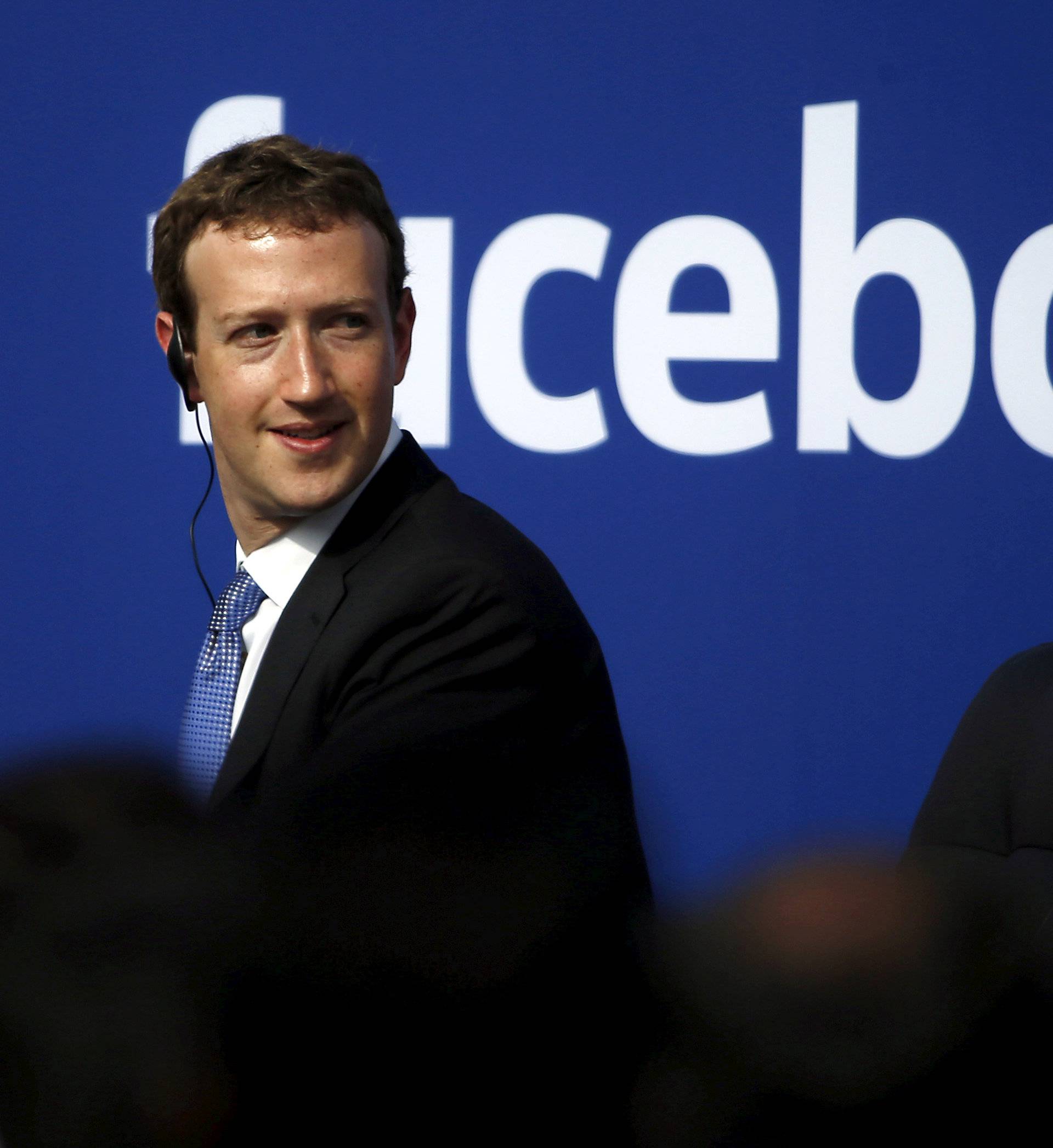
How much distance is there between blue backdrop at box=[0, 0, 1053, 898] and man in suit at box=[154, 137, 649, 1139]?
2.50 feet

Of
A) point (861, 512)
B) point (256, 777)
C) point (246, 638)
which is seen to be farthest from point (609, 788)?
point (861, 512)

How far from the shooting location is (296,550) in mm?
1028

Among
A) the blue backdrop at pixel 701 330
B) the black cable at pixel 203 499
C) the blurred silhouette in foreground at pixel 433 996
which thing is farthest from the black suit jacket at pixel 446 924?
the blue backdrop at pixel 701 330

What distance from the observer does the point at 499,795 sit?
0.60 ft

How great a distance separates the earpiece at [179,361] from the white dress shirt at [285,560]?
7.6 inches

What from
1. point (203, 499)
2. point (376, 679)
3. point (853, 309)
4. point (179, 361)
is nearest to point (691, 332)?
point (853, 309)

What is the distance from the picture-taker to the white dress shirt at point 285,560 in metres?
1.01

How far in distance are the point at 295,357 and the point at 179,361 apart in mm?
200

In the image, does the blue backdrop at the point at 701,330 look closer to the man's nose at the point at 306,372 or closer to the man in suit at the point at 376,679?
the man in suit at the point at 376,679

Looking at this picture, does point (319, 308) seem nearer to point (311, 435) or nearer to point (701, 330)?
point (311, 435)

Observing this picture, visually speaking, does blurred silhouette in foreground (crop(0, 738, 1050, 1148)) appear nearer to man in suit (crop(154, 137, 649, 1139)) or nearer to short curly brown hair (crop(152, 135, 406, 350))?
man in suit (crop(154, 137, 649, 1139))

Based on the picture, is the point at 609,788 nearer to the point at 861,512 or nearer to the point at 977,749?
the point at 977,749

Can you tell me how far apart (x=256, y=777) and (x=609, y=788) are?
0.22 feet

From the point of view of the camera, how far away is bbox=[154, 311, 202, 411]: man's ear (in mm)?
1149
